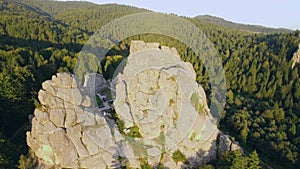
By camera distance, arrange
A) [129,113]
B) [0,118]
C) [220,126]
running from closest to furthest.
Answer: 1. [129,113]
2. [0,118]
3. [220,126]

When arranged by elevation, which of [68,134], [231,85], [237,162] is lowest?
[231,85]

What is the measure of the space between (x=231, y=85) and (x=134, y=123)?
1954 inches

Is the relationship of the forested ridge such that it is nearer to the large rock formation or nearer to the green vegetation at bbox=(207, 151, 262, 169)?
the green vegetation at bbox=(207, 151, 262, 169)

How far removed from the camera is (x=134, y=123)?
31250 millimetres

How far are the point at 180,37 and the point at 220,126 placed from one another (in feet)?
188

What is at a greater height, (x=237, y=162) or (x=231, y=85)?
(x=237, y=162)

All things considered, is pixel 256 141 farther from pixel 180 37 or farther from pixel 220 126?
pixel 180 37

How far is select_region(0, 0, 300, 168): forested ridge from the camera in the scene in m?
38.2

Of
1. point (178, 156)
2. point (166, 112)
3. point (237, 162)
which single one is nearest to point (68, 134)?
point (166, 112)

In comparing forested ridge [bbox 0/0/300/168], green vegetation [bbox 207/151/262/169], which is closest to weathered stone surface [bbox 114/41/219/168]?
green vegetation [bbox 207/151/262/169]

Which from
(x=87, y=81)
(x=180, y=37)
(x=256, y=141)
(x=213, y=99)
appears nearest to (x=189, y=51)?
(x=180, y=37)

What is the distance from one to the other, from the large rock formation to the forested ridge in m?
3.31

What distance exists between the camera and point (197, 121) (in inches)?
1287

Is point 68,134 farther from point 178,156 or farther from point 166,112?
point 178,156
